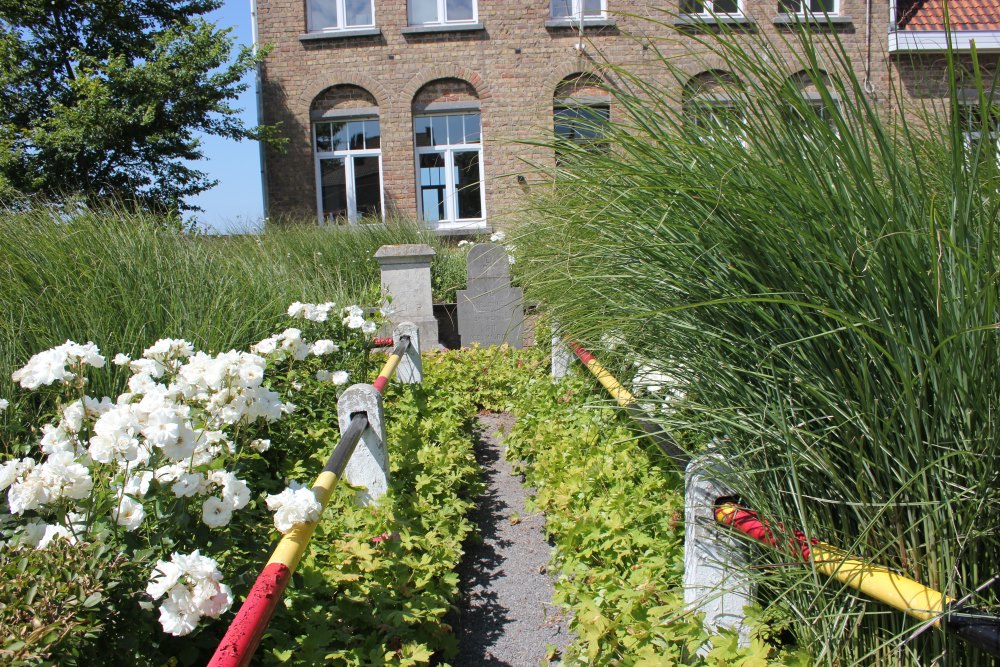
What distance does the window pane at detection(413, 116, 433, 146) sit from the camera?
15.0m

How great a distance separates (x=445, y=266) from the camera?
9445 mm

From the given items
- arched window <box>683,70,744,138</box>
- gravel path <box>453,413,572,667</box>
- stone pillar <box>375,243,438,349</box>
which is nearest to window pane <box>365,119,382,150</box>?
stone pillar <box>375,243,438,349</box>

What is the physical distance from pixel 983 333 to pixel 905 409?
7.4 inches

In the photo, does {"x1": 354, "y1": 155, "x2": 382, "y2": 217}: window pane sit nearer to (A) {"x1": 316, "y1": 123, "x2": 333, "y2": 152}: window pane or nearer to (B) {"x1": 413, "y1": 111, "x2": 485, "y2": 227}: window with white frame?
(A) {"x1": 316, "y1": 123, "x2": 333, "y2": 152}: window pane

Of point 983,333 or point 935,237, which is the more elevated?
point 935,237

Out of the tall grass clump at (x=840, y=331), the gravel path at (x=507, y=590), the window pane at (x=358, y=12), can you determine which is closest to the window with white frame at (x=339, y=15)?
the window pane at (x=358, y=12)

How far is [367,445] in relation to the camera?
9.52 feet

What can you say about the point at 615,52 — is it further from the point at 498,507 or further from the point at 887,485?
the point at 887,485

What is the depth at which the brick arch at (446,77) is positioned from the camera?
14.6 metres

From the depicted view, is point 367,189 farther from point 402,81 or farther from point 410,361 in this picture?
point 410,361

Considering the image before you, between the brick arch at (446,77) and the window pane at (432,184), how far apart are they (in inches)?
49.8

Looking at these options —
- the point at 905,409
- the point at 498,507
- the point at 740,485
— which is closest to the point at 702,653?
the point at 740,485

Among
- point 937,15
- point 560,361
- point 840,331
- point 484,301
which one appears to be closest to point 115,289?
point 560,361

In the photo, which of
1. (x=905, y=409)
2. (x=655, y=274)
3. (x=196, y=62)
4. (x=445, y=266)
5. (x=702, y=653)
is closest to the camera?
(x=905, y=409)
